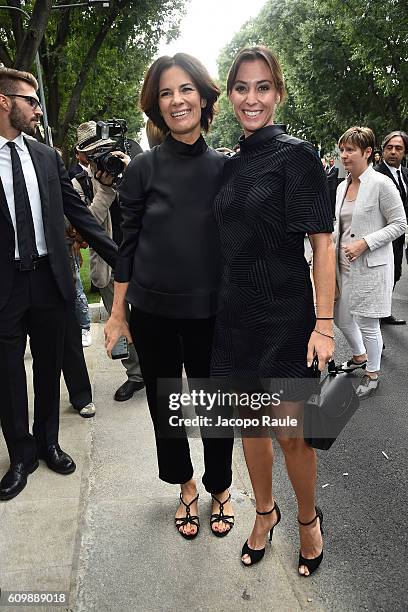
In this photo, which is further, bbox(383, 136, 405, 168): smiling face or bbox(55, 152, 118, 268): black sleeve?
bbox(383, 136, 405, 168): smiling face

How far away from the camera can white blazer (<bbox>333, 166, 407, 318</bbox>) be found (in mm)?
3748

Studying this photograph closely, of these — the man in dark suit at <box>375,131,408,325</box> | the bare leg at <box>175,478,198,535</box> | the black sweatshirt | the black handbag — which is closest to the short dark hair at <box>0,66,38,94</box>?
the black sweatshirt

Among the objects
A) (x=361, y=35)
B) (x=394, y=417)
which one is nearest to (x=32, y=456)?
(x=394, y=417)

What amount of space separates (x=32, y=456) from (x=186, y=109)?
2.09 meters

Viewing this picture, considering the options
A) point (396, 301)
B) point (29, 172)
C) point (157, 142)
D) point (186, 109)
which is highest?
point (186, 109)

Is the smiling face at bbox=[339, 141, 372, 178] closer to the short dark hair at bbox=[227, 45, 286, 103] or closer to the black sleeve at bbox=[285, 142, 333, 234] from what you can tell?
the short dark hair at bbox=[227, 45, 286, 103]

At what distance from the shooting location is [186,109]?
6.76ft

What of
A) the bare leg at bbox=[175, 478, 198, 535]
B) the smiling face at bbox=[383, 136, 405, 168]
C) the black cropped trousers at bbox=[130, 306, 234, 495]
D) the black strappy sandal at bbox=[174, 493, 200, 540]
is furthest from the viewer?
the smiling face at bbox=[383, 136, 405, 168]

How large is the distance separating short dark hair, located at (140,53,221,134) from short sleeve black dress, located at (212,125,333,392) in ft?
1.03

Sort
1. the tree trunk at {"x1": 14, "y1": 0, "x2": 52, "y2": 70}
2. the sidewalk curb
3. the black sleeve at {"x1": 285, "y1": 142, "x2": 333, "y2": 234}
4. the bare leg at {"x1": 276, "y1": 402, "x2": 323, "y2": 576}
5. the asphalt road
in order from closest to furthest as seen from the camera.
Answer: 1. the black sleeve at {"x1": 285, "y1": 142, "x2": 333, "y2": 234}
2. the bare leg at {"x1": 276, "y1": 402, "x2": 323, "y2": 576}
3. the asphalt road
4. the sidewalk curb
5. the tree trunk at {"x1": 14, "y1": 0, "x2": 52, "y2": 70}

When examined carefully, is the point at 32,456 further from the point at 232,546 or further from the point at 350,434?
the point at 350,434

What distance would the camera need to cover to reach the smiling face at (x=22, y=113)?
2.60 m

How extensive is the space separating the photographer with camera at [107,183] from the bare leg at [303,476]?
1.95m

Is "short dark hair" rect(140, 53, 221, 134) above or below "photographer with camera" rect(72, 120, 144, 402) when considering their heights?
above
